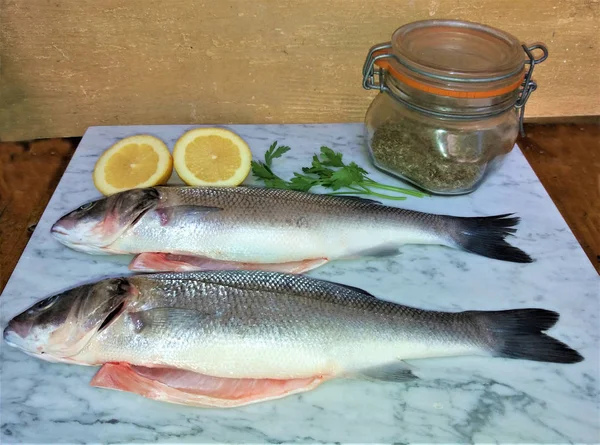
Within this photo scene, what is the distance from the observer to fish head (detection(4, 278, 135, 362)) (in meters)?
1.11

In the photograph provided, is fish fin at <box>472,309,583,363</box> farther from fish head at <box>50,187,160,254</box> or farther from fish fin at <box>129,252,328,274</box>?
fish head at <box>50,187,160,254</box>

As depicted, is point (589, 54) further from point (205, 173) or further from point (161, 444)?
point (161, 444)

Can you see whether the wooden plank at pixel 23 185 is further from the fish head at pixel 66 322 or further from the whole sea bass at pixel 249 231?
the fish head at pixel 66 322

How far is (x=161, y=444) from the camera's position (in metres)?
1.03

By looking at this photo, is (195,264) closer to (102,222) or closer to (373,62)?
(102,222)

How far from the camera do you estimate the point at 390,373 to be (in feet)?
3.68

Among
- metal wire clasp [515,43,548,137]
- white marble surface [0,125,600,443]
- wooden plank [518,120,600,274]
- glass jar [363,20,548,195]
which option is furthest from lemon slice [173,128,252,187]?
wooden plank [518,120,600,274]

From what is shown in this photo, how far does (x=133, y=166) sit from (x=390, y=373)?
99 centimetres

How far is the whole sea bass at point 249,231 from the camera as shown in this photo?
1.40m

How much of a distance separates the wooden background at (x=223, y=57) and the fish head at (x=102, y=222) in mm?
778

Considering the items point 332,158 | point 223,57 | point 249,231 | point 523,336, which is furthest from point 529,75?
point 223,57

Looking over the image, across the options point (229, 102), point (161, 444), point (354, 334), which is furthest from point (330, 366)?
point (229, 102)

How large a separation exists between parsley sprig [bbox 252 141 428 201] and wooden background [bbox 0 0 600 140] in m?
0.44

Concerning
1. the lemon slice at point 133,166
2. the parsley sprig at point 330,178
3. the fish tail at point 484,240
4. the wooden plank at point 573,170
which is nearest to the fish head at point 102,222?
the lemon slice at point 133,166
